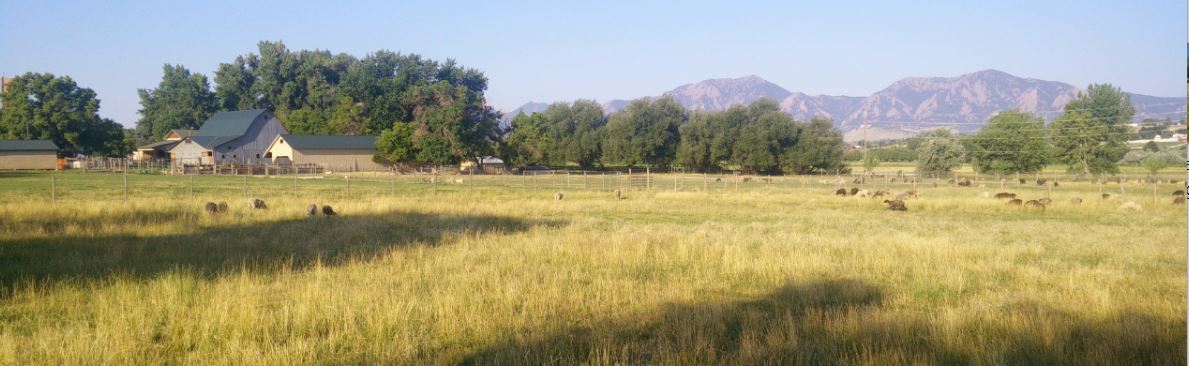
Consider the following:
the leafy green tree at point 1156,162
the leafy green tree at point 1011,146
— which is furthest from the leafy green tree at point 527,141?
the leafy green tree at point 1156,162

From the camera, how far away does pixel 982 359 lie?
6602mm

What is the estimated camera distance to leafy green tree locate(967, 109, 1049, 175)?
76000 millimetres

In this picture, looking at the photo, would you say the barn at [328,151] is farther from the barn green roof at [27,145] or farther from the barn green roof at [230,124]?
the barn green roof at [27,145]

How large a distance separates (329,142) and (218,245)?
68.7 m

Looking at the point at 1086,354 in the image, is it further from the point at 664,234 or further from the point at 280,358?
the point at 664,234

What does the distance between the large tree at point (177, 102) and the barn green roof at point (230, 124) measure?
2080 cm

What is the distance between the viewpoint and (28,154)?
71375mm

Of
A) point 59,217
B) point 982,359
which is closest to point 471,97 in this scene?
point 59,217

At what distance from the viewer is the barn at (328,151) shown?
254ft

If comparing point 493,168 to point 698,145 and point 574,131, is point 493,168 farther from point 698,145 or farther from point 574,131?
point 698,145

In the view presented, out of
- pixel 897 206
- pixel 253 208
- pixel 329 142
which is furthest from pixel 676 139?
pixel 253 208

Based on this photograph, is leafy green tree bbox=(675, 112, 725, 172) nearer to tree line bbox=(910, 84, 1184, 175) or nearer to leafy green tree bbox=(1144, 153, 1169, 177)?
tree line bbox=(910, 84, 1184, 175)

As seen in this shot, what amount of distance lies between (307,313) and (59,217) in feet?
47.9

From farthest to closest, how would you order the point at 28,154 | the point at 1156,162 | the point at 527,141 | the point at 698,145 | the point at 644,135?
1. the point at 644,135
2. the point at 527,141
3. the point at 698,145
4. the point at 28,154
5. the point at 1156,162
